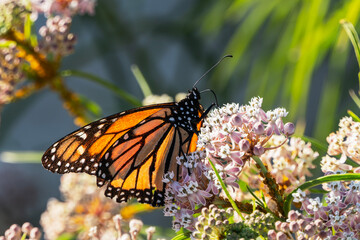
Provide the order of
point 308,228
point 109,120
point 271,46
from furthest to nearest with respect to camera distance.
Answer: point 271,46 < point 109,120 < point 308,228

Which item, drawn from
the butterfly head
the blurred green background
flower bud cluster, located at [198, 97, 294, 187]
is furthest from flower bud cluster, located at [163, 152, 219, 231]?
the blurred green background

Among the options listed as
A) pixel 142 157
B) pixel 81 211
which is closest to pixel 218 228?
pixel 142 157

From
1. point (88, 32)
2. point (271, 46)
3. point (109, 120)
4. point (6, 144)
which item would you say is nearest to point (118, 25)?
point (88, 32)

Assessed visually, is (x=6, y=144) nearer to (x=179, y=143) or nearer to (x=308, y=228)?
(x=179, y=143)

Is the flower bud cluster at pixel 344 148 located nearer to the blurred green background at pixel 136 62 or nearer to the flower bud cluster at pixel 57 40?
the flower bud cluster at pixel 57 40

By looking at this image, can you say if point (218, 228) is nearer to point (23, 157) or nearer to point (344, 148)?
point (344, 148)

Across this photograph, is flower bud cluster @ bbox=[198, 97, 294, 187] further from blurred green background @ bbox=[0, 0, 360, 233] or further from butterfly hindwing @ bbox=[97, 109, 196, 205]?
blurred green background @ bbox=[0, 0, 360, 233]
